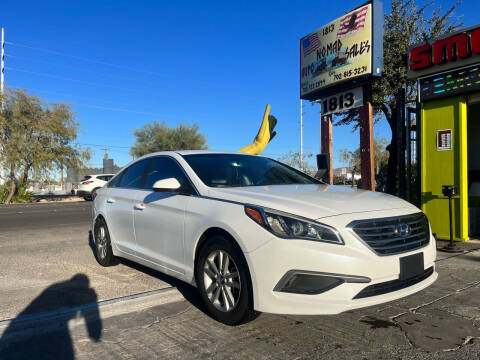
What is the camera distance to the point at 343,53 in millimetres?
10047

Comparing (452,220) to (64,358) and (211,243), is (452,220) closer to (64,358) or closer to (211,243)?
(211,243)

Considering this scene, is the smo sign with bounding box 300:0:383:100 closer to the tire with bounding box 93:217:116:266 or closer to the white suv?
the tire with bounding box 93:217:116:266

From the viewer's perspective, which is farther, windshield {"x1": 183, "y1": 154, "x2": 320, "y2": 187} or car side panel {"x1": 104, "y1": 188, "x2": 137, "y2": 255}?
car side panel {"x1": 104, "y1": 188, "x2": 137, "y2": 255}

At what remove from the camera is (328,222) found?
3.00 metres

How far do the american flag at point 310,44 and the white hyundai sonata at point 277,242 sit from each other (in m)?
7.63

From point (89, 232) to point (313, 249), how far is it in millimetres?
7785

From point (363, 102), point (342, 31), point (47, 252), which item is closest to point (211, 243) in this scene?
point (47, 252)

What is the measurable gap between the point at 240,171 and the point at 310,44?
26.2ft

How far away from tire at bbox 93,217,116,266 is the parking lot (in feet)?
1.49

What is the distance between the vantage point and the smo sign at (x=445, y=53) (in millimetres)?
7082

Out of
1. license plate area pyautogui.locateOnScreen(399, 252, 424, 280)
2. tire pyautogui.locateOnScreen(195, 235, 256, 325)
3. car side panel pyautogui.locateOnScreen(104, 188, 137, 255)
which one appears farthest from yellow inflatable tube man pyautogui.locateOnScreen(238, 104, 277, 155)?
license plate area pyautogui.locateOnScreen(399, 252, 424, 280)

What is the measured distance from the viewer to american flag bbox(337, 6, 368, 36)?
9531mm

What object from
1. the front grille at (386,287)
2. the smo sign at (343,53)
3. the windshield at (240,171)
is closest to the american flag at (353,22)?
the smo sign at (343,53)

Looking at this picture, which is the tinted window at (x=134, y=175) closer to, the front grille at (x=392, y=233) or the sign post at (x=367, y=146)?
the front grille at (x=392, y=233)
